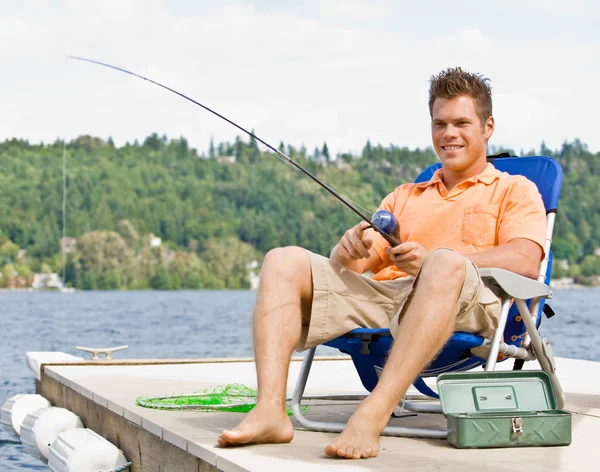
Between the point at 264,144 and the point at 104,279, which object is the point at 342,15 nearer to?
the point at 104,279

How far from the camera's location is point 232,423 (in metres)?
3.10

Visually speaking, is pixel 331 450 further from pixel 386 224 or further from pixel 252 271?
pixel 252 271

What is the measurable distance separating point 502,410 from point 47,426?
247 cm

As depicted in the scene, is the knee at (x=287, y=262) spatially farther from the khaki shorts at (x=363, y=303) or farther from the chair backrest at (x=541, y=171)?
the chair backrest at (x=541, y=171)

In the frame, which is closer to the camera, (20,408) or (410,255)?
(410,255)

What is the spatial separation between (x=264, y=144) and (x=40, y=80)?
47640mm

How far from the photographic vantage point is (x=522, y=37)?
53.2 meters

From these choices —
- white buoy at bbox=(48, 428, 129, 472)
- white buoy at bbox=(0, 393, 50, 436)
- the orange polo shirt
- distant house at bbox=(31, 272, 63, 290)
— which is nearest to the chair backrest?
the orange polo shirt

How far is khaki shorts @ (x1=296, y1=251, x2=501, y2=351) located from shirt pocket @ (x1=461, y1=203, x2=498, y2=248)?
22 cm

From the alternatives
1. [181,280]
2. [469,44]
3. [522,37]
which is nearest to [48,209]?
[181,280]

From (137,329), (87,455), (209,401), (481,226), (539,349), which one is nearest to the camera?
(539,349)

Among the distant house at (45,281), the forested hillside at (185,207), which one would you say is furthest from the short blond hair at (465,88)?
the distant house at (45,281)

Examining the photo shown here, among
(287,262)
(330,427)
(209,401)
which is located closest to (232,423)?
(330,427)

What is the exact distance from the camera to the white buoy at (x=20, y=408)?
527cm
